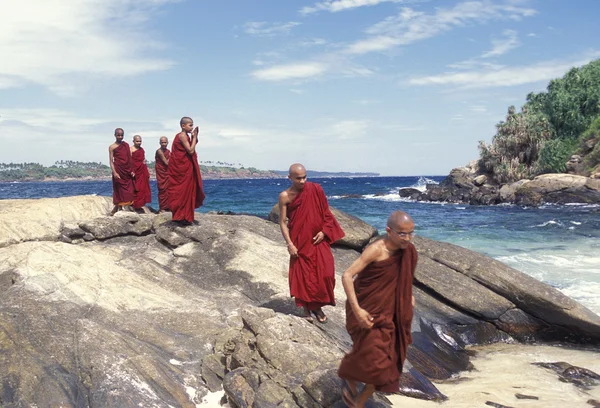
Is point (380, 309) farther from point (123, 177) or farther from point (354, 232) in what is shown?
point (123, 177)

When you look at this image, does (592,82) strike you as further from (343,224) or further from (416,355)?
(416,355)

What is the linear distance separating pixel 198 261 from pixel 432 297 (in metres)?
4.27

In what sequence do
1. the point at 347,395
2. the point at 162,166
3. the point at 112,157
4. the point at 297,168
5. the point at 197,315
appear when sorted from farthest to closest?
the point at 162,166 → the point at 112,157 → the point at 197,315 → the point at 297,168 → the point at 347,395

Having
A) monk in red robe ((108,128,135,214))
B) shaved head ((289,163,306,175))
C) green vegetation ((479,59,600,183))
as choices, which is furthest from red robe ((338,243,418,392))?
green vegetation ((479,59,600,183))

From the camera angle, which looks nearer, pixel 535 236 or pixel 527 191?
pixel 535 236

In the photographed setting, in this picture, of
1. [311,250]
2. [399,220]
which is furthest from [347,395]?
[311,250]

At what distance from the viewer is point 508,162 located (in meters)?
44.9

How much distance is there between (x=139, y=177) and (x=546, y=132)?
4038 cm

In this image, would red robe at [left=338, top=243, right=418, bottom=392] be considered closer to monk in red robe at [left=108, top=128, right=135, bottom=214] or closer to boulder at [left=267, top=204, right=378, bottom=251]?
boulder at [left=267, top=204, right=378, bottom=251]

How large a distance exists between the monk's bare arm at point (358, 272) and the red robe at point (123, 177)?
9424mm

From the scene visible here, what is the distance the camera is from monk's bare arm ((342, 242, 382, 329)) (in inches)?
174

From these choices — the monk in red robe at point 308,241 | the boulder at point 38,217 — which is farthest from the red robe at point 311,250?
the boulder at point 38,217

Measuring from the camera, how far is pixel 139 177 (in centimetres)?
1327

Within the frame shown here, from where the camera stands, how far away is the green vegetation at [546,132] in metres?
42.8
